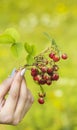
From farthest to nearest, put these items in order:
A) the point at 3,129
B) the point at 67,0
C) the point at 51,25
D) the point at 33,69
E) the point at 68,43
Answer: the point at 67,0, the point at 51,25, the point at 68,43, the point at 3,129, the point at 33,69

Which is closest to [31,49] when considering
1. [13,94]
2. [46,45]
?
[13,94]

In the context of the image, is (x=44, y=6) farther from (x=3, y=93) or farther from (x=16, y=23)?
(x=3, y=93)

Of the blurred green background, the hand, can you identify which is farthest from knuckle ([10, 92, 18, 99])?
the blurred green background

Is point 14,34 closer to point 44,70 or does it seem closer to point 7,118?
point 44,70

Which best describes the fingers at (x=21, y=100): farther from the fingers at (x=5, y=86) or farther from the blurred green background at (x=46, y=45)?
the blurred green background at (x=46, y=45)

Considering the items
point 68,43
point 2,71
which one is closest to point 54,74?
point 2,71
